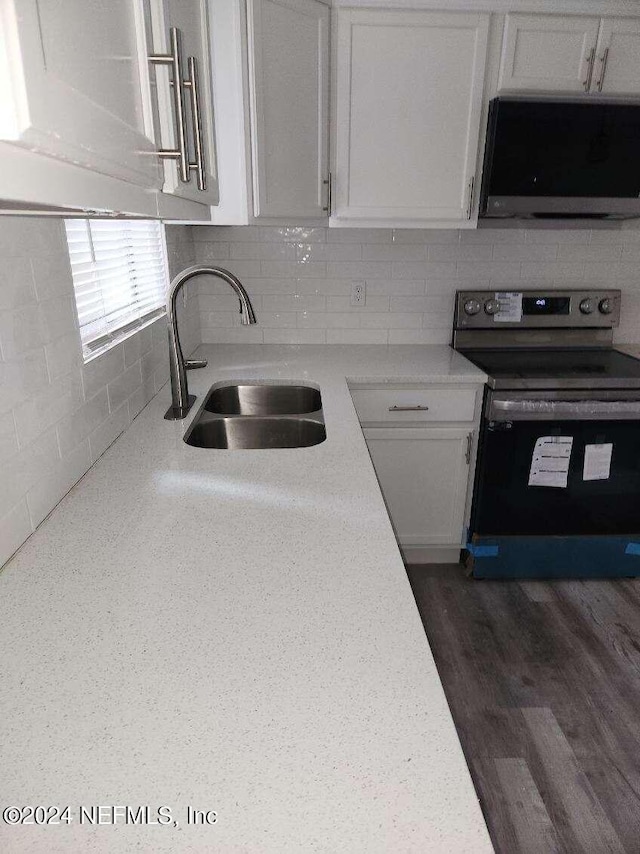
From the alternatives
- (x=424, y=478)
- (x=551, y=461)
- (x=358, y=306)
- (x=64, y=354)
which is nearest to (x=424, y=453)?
(x=424, y=478)

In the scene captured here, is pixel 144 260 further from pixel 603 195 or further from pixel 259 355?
pixel 603 195

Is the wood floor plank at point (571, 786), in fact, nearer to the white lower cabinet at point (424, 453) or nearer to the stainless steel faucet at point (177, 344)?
the white lower cabinet at point (424, 453)

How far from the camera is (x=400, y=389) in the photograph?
7.01 ft

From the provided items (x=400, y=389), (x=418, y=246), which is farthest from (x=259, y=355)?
(x=418, y=246)

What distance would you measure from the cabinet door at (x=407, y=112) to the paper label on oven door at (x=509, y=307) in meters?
0.50

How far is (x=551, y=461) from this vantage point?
2158mm

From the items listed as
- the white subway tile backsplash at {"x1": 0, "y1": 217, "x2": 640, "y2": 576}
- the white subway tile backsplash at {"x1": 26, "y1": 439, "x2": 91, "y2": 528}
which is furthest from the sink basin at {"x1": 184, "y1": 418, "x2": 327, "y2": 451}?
the white subway tile backsplash at {"x1": 0, "y1": 217, "x2": 640, "y2": 576}

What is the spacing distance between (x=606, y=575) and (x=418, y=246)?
170cm

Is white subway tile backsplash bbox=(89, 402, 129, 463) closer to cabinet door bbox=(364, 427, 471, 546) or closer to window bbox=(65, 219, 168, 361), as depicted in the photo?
window bbox=(65, 219, 168, 361)

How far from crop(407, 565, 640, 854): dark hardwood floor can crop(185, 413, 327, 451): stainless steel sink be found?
96cm

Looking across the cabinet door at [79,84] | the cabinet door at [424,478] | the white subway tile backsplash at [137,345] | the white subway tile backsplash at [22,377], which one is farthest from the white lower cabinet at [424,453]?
the cabinet door at [79,84]

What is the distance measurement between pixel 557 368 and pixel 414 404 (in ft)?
2.06

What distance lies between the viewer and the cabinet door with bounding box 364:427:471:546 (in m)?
2.22

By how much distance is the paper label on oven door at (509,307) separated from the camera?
2508mm
